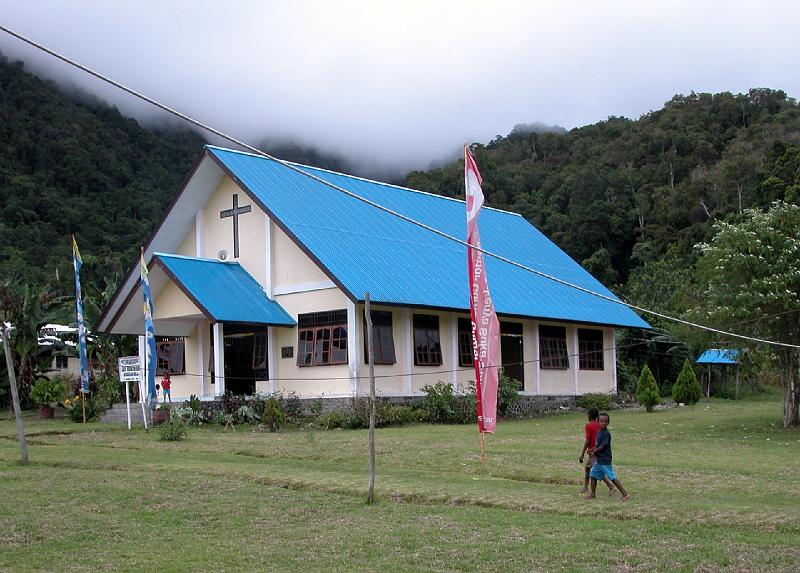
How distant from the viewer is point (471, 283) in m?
18.2

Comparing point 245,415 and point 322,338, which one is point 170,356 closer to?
point 245,415

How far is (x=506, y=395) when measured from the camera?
103 ft

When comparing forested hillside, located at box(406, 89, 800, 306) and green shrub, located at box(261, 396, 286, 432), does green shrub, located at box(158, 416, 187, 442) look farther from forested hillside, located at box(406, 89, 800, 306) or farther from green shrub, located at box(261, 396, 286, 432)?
forested hillside, located at box(406, 89, 800, 306)

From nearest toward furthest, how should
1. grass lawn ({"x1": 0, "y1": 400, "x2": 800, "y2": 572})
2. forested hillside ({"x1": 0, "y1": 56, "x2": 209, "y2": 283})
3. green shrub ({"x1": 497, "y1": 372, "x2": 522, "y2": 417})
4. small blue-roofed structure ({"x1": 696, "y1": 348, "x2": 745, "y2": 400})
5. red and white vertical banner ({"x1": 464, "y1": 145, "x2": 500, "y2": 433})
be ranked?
grass lawn ({"x1": 0, "y1": 400, "x2": 800, "y2": 572}) → red and white vertical banner ({"x1": 464, "y1": 145, "x2": 500, "y2": 433}) → green shrub ({"x1": 497, "y1": 372, "x2": 522, "y2": 417}) → small blue-roofed structure ({"x1": 696, "y1": 348, "x2": 745, "y2": 400}) → forested hillside ({"x1": 0, "y1": 56, "x2": 209, "y2": 283})

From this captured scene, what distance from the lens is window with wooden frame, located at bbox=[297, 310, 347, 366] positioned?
94.8 ft

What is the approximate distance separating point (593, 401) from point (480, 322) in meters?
19.1

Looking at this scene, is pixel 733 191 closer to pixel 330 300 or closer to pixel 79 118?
pixel 330 300

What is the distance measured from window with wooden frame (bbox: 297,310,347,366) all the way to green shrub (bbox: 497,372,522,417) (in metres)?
5.35

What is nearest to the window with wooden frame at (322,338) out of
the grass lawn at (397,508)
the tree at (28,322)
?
the grass lawn at (397,508)

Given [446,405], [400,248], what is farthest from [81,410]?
[446,405]

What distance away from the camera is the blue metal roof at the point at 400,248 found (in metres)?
29.3

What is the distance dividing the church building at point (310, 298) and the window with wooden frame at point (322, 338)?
34 mm

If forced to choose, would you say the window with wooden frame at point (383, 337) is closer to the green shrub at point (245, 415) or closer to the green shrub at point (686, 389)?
the green shrub at point (245, 415)

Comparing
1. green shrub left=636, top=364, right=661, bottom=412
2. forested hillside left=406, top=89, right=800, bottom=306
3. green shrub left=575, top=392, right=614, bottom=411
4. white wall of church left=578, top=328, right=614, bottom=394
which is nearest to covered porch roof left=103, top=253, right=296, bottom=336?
green shrub left=575, top=392, right=614, bottom=411
